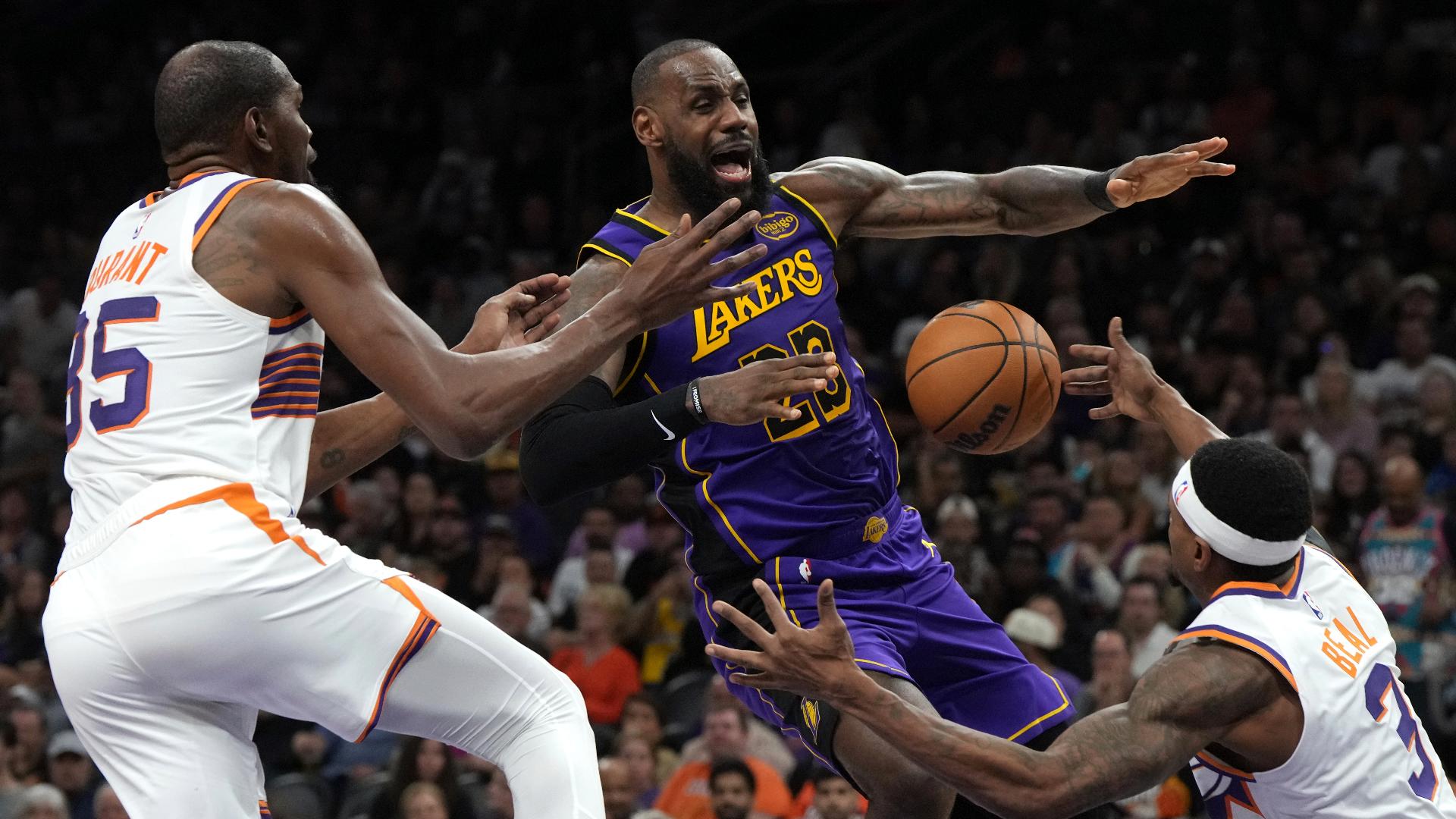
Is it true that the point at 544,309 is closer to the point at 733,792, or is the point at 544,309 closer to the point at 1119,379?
the point at 1119,379

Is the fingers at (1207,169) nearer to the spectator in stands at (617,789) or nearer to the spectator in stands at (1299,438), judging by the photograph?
the spectator in stands at (617,789)

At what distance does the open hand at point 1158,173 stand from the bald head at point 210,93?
2.73 meters

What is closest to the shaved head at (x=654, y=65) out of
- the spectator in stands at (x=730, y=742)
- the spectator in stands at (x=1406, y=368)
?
the spectator in stands at (x=730, y=742)

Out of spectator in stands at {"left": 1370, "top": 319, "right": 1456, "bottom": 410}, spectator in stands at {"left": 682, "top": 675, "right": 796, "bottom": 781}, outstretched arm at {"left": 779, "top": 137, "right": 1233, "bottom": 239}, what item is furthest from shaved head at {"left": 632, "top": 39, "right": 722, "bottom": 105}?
spectator in stands at {"left": 1370, "top": 319, "right": 1456, "bottom": 410}

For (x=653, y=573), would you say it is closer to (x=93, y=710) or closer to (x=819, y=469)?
(x=819, y=469)

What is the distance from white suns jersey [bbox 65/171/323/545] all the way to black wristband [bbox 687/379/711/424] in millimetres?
1033

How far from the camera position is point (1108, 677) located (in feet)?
27.3

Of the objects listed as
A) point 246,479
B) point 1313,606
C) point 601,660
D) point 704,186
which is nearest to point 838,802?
point 601,660

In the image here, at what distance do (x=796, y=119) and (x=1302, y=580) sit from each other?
10915 millimetres

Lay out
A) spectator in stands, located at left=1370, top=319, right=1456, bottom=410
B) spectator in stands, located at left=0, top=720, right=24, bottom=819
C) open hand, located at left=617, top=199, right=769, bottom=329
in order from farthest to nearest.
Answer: spectator in stands, located at left=1370, top=319, right=1456, bottom=410, spectator in stands, located at left=0, top=720, right=24, bottom=819, open hand, located at left=617, top=199, right=769, bottom=329

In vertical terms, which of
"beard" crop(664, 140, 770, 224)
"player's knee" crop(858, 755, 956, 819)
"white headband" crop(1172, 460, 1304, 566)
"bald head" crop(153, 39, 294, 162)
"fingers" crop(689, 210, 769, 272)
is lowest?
"player's knee" crop(858, 755, 956, 819)

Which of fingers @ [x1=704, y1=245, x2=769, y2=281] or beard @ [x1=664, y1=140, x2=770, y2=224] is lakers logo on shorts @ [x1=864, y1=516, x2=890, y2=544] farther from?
fingers @ [x1=704, y1=245, x2=769, y2=281]

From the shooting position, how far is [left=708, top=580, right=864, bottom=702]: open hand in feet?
11.5

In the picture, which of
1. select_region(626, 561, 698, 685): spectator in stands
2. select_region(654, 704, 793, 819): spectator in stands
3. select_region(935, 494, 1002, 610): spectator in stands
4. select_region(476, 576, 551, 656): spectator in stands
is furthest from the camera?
select_region(626, 561, 698, 685): spectator in stands
